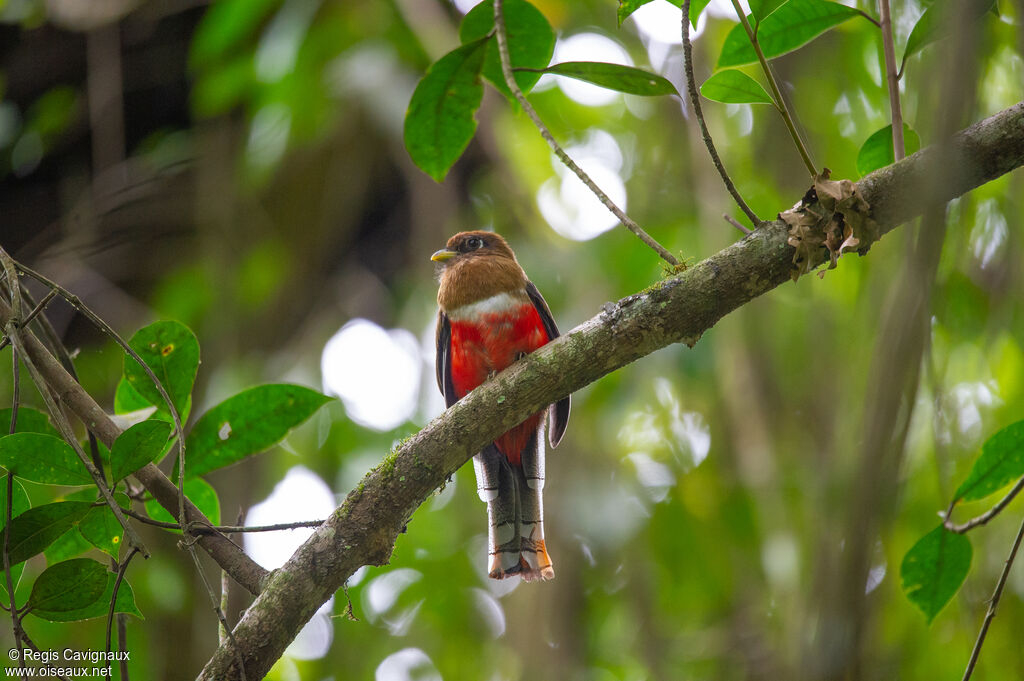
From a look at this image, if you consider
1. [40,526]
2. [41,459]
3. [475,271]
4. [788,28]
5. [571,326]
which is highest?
[571,326]

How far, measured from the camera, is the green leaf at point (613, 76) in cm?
220

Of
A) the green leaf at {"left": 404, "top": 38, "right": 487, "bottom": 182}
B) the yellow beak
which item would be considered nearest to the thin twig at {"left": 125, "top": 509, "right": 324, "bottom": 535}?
the green leaf at {"left": 404, "top": 38, "right": 487, "bottom": 182}

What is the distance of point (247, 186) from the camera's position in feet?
15.9

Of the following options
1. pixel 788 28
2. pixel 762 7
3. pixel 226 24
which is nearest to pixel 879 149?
pixel 788 28

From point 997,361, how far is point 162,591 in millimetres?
3954

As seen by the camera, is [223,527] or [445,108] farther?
[445,108]

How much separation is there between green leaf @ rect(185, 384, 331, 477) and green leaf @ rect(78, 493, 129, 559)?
9.6 inches

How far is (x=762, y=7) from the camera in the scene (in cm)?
202

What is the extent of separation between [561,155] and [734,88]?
1.60ft

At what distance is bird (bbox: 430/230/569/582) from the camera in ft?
10.6

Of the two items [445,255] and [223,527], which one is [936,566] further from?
[445,255]

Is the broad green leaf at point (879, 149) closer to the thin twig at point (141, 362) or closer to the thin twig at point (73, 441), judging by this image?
the thin twig at point (141, 362)

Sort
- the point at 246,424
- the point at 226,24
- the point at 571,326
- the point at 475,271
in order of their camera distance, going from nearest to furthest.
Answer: the point at 246,424 < the point at 475,271 < the point at 226,24 < the point at 571,326

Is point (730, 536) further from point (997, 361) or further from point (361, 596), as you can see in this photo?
point (361, 596)
